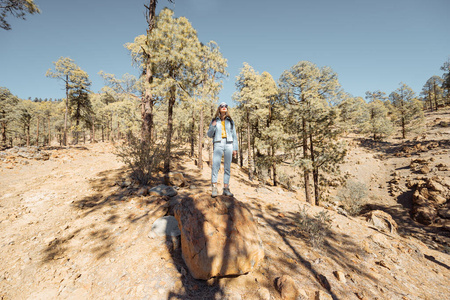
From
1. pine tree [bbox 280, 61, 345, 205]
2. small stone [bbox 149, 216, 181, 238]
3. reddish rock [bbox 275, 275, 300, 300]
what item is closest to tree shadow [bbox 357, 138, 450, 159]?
pine tree [bbox 280, 61, 345, 205]

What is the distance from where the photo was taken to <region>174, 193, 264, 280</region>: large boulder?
2834 millimetres

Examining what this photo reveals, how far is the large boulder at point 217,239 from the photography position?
2.83m

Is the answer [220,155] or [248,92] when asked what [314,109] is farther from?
[220,155]

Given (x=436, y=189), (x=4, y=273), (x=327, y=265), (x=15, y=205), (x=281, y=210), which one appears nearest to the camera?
(x=4, y=273)

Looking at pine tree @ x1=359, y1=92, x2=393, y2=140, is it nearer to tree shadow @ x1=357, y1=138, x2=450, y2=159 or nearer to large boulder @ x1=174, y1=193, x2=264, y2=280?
tree shadow @ x1=357, y1=138, x2=450, y2=159

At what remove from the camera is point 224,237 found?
10.2 ft

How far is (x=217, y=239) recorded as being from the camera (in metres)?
3.06

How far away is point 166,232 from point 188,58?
329 inches

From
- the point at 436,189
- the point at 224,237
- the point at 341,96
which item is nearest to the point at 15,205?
the point at 224,237

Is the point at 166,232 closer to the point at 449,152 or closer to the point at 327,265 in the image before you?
the point at 327,265

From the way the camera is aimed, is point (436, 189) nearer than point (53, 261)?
No

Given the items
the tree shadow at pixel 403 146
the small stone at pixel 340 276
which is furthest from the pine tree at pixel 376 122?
the small stone at pixel 340 276

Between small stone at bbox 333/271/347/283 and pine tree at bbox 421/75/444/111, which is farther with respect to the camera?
pine tree at bbox 421/75/444/111

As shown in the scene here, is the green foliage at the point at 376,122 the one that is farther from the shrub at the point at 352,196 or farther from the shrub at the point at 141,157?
the shrub at the point at 141,157
